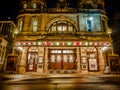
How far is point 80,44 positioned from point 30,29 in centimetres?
779

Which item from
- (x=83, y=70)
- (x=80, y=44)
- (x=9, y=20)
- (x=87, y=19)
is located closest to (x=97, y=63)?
(x=83, y=70)

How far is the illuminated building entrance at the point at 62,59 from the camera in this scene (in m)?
21.3

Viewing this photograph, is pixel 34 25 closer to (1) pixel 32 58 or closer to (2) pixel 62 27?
(2) pixel 62 27

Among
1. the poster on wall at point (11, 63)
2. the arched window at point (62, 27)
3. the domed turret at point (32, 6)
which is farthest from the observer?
the domed turret at point (32, 6)

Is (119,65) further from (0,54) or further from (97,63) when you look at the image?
(0,54)

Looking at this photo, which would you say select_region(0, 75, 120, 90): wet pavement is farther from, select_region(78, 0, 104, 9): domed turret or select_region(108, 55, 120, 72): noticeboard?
select_region(78, 0, 104, 9): domed turret

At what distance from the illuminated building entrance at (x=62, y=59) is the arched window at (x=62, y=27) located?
3.31 m

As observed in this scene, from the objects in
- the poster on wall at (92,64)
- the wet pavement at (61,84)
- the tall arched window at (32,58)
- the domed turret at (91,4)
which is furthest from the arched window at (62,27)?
the wet pavement at (61,84)

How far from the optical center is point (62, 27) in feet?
75.9

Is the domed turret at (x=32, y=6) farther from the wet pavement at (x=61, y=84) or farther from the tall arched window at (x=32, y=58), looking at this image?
the wet pavement at (x=61, y=84)

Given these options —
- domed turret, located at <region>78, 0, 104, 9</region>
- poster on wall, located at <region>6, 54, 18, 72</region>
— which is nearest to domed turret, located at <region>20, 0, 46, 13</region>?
domed turret, located at <region>78, 0, 104, 9</region>

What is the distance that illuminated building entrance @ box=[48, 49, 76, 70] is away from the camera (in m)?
21.3

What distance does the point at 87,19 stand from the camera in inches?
915

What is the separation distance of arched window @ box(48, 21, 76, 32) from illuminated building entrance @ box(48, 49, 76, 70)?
331 centimetres
